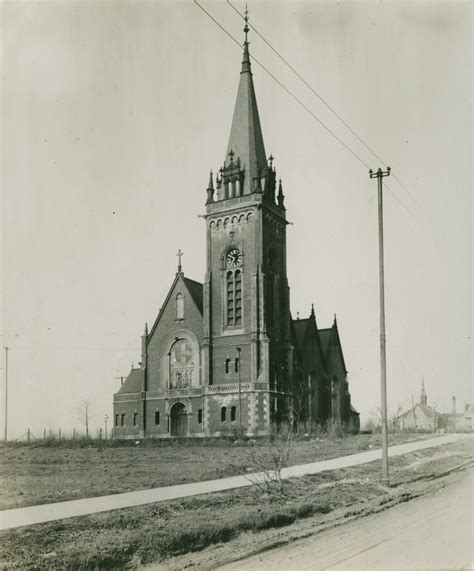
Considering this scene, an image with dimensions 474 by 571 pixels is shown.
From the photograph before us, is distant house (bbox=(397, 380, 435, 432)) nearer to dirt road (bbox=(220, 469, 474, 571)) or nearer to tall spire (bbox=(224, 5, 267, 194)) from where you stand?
tall spire (bbox=(224, 5, 267, 194))

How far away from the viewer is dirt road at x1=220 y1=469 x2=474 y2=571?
10.1 meters

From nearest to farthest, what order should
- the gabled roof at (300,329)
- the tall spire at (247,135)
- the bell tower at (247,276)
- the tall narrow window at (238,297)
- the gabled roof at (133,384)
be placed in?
the bell tower at (247,276) → the tall narrow window at (238,297) → the tall spire at (247,135) → the gabled roof at (133,384) → the gabled roof at (300,329)

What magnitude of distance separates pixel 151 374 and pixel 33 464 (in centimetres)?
3252

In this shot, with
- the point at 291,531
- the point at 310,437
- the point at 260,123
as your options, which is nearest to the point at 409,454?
the point at 310,437

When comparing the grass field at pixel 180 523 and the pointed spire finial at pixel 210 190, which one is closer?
the grass field at pixel 180 523

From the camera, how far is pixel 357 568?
9.87 metres

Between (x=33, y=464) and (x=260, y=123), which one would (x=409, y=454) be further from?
(x=260, y=123)

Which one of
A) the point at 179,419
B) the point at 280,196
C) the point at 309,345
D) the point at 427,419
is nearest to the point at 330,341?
the point at 309,345

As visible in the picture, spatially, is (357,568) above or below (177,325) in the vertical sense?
below

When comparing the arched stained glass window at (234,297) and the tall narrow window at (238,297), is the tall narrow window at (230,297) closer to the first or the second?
the arched stained glass window at (234,297)

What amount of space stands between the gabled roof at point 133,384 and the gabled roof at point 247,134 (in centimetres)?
2016

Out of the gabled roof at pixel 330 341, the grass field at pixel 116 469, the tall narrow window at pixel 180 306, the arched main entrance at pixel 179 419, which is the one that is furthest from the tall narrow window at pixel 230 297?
the gabled roof at pixel 330 341

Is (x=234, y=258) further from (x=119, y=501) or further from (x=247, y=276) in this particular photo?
(x=119, y=501)

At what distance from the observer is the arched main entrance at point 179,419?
177 feet
